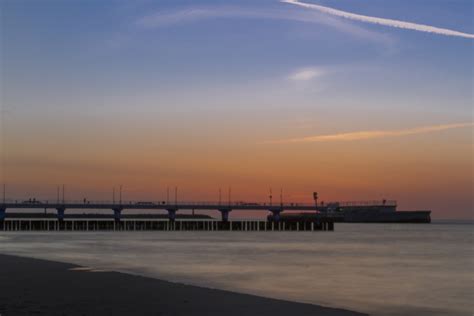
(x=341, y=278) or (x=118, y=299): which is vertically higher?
(x=118, y=299)

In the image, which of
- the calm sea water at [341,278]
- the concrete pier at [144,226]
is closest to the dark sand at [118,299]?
the calm sea water at [341,278]

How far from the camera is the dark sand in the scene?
18656 mm

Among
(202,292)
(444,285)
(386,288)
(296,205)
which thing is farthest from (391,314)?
(296,205)

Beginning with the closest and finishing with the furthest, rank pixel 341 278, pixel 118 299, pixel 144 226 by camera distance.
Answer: pixel 118 299 < pixel 341 278 < pixel 144 226

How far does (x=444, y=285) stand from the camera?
32.8m

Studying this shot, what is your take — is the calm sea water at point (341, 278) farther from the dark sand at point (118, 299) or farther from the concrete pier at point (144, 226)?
the concrete pier at point (144, 226)

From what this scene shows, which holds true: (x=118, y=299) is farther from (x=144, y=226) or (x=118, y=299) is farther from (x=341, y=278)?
(x=144, y=226)

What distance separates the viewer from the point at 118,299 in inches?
834

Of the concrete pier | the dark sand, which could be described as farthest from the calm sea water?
the concrete pier

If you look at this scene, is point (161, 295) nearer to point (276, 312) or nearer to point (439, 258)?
point (276, 312)

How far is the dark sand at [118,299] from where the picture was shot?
18.7m

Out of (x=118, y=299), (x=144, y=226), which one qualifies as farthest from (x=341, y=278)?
(x=144, y=226)

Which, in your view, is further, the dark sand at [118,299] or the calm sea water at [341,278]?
the calm sea water at [341,278]

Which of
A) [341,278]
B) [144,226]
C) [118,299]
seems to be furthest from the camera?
[144,226]
